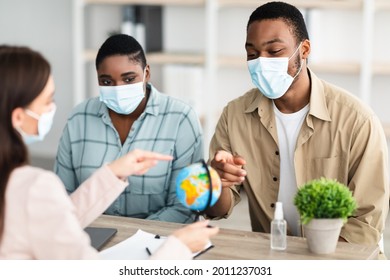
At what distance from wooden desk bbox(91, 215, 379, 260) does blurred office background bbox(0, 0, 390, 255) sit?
1.94 meters

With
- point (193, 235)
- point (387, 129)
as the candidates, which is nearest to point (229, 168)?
point (193, 235)

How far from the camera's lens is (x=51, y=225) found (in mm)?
1469

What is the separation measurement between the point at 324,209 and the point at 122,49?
3.43 ft

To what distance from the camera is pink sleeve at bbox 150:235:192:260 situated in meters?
1.59

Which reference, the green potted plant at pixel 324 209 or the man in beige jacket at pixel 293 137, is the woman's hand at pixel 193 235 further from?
the man in beige jacket at pixel 293 137

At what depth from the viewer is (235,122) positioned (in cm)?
246

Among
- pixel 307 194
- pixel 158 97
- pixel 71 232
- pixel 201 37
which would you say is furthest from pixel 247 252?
pixel 201 37

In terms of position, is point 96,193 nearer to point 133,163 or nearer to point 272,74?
point 133,163

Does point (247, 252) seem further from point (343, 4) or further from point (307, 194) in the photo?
point (343, 4)

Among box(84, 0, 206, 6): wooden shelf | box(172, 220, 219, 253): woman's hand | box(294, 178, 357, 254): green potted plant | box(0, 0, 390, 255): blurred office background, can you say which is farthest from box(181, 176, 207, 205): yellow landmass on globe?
box(84, 0, 206, 6): wooden shelf

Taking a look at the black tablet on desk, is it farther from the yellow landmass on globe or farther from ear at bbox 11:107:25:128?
ear at bbox 11:107:25:128

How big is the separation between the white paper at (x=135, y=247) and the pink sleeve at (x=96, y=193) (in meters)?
0.12

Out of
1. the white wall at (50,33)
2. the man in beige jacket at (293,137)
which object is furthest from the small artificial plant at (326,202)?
the white wall at (50,33)

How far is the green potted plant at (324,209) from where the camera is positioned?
180cm
